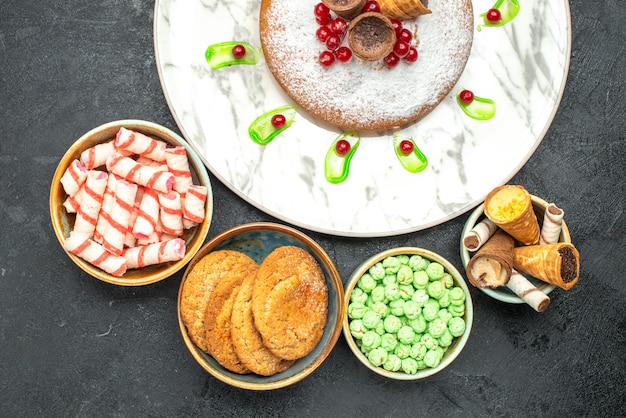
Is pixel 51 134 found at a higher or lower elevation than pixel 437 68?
lower

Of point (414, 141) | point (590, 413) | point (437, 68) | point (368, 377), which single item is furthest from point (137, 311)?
point (590, 413)

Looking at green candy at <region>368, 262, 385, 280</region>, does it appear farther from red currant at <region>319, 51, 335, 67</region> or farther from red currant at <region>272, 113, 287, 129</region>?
red currant at <region>319, 51, 335, 67</region>

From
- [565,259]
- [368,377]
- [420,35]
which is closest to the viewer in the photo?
[565,259]

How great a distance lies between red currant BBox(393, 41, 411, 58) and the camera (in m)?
2.32

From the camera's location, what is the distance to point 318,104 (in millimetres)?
2402

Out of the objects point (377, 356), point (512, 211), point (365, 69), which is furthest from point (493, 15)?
point (377, 356)

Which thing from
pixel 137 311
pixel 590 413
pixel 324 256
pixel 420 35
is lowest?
pixel 590 413

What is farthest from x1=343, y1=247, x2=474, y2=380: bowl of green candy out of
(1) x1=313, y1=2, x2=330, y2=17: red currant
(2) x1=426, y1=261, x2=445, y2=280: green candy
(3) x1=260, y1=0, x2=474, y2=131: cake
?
(1) x1=313, y1=2, x2=330, y2=17: red currant

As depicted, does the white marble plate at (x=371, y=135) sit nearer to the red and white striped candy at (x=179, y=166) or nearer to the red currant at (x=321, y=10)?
the red and white striped candy at (x=179, y=166)

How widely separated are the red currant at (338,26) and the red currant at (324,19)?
0.09 feet

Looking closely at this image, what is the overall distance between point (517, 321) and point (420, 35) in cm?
116

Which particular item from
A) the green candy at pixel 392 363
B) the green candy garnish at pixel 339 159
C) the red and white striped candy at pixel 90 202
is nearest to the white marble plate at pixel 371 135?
the green candy garnish at pixel 339 159

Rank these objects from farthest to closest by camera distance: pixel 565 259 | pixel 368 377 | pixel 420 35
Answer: pixel 368 377 < pixel 420 35 < pixel 565 259

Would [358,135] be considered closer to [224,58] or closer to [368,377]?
[224,58]
